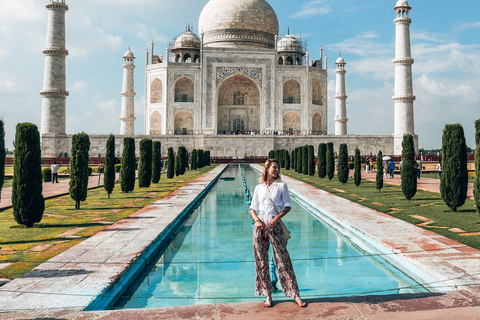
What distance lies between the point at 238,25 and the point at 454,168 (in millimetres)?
27460

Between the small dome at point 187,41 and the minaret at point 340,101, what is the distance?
1076 centimetres

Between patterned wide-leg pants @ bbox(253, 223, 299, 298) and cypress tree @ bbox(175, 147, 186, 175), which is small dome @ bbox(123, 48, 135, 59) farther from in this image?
patterned wide-leg pants @ bbox(253, 223, 299, 298)

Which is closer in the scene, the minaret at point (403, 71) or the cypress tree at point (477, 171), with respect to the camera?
the cypress tree at point (477, 171)

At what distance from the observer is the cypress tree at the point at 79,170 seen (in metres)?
7.05

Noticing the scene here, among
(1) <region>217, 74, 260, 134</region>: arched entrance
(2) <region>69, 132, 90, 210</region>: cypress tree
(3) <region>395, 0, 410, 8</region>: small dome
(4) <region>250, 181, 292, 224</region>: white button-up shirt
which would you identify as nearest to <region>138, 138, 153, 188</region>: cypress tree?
(2) <region>69, 132, 90, 210</region>: cypress tree

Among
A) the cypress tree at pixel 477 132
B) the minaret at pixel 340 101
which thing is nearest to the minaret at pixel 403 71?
the minaret at pixel 340 101

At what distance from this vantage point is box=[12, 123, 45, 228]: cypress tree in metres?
5.34

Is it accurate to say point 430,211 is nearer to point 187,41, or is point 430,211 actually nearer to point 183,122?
point 183,122

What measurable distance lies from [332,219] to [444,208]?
2086 millimetres

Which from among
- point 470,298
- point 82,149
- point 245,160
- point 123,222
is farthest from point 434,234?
point 245,160

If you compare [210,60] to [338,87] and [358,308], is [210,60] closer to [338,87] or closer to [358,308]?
[338,87]

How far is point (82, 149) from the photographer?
7.43 m

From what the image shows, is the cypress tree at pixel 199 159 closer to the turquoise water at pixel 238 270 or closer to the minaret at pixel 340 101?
the minaret at pixel 340 101

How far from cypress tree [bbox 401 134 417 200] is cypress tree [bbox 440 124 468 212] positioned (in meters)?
1.14
